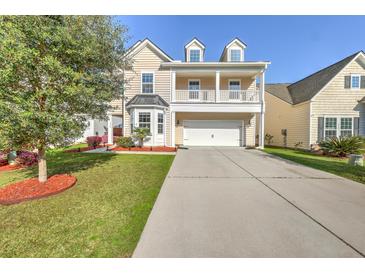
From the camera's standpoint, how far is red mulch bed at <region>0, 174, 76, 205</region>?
4.05 m

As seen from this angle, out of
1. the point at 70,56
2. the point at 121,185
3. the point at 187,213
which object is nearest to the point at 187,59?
the point at 70,56

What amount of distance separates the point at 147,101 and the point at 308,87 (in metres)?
14.4

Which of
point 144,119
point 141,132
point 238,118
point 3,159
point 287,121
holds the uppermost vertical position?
point 238,118

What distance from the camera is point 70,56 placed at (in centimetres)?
453

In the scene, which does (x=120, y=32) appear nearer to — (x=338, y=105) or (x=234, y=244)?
(x=234, y=244)

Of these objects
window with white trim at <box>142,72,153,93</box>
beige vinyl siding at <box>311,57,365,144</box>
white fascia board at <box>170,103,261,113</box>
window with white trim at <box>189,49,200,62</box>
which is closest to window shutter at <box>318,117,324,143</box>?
beige vinyl siding at <box>311,57,365,144</box>

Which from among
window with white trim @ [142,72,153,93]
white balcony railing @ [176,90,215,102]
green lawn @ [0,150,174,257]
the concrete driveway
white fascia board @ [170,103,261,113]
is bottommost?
green lawn @ [0,150,174,257]

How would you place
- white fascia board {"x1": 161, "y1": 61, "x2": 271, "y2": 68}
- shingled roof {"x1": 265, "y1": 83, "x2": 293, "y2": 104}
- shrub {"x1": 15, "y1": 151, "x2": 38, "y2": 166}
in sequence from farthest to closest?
shingled roof {"x1": 265, "y1": 83, "x2": 293, "y2": 104}, white fascia board {"x1": 161, "y1": 61, "x2": 271, "y2": 68}, shrub {"x1": 15, "y1": 151, "x2": 38, "y2": 166}

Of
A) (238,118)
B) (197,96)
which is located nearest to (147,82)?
(197,96)

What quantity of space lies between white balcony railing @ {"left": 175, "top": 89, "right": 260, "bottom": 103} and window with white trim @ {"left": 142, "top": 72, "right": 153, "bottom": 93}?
7.11ft

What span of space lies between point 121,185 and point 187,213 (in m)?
2.51

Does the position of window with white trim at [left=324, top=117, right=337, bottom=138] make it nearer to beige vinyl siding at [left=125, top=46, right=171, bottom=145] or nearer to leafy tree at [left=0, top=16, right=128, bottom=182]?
beige vinyl siding at [left=125, top=46, right=171, bottom=145]

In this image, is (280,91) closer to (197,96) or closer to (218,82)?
(218,82)

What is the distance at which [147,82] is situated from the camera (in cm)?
1416
